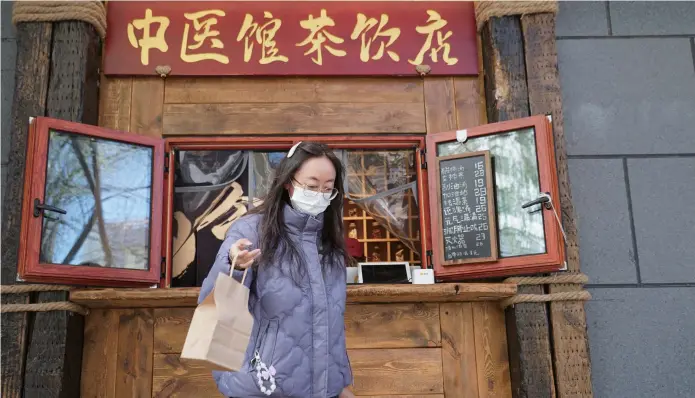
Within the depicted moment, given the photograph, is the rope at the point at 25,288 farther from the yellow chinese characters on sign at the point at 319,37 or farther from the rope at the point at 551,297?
the rope at the point at 551,297

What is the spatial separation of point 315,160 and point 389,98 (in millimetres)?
1818

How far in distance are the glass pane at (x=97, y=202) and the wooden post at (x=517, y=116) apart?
6.74ft

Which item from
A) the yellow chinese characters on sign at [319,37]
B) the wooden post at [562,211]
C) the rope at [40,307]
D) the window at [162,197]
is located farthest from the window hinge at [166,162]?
the wooden post at [562,211]

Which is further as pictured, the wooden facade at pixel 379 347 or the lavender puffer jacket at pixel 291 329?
the wooden facade at pixel 379 347

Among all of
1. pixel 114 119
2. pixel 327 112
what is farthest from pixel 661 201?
pixel 114 119

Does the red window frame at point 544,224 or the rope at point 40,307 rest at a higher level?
the red window frame at point 544,224

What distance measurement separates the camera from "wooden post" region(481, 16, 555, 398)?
373cm

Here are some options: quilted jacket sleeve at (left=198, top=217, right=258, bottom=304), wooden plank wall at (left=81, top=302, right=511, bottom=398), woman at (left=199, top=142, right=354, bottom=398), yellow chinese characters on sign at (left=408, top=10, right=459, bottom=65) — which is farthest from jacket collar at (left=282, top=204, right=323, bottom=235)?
yellow chinese characters on sign at (left=408, top=10, right=459, bottom=65)

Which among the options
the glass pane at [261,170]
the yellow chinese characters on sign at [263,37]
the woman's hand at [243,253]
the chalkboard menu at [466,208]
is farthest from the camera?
the glass pane at [261,170]

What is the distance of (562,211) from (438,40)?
4.30 feet

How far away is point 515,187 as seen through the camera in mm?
3932

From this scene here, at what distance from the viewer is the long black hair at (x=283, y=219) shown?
2.51 meters

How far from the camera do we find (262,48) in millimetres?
4320

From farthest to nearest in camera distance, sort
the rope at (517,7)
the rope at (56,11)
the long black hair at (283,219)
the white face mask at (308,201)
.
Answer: the rope at (517,7)
the rope at (56,11)
the white face mask at (308,201)
the long black hair at (283,219)
